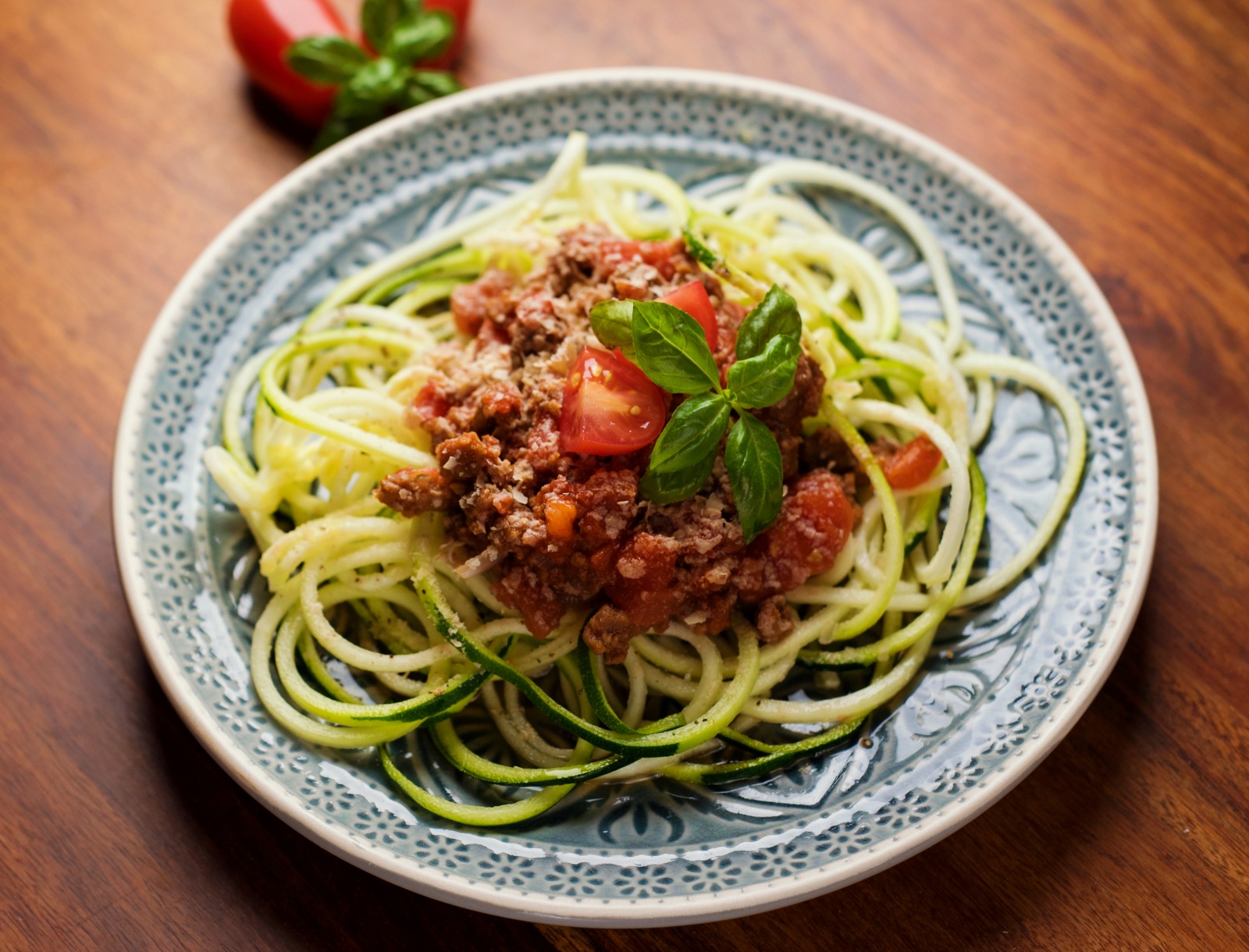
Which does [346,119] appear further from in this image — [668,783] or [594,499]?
[668,783]

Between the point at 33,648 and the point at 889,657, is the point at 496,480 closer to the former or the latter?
the point at 889,657

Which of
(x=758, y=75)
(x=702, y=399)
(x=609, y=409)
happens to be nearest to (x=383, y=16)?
(x=758, y=75)

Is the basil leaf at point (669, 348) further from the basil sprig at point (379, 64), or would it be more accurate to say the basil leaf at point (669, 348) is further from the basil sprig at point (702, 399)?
the basil sprig at point (379, 64)

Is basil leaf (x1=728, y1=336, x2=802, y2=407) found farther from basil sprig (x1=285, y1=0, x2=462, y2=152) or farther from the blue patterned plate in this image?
basil sprig (x1=285, y1=0, x2=462, y2=152)

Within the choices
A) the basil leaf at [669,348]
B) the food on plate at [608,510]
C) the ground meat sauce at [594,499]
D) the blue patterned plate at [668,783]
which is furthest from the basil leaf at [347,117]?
the basil leaf at [669,348]

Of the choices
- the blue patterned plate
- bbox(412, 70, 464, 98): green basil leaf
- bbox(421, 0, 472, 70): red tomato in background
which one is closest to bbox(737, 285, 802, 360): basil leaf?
the blue patterned plate

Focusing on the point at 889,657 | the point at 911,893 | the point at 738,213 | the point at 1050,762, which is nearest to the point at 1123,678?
the point at 1050,762
